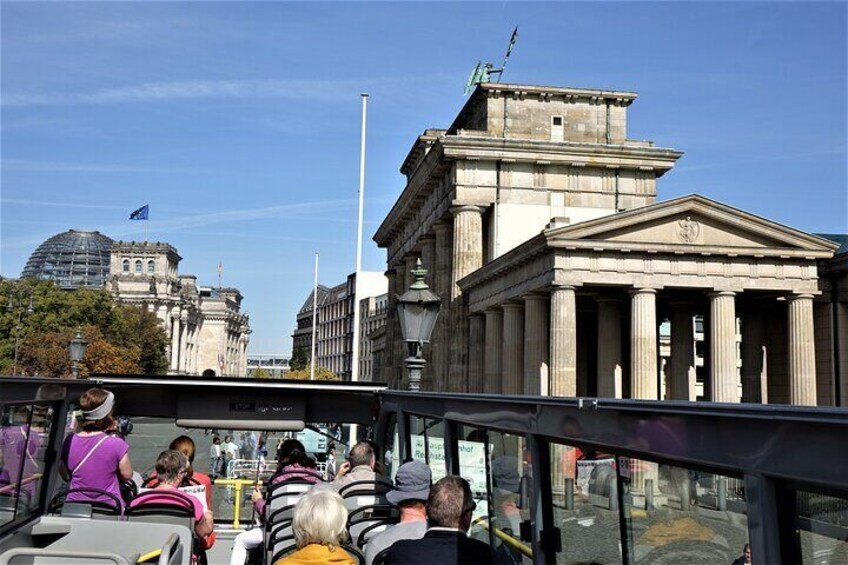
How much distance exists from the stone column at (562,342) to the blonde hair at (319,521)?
34533mm

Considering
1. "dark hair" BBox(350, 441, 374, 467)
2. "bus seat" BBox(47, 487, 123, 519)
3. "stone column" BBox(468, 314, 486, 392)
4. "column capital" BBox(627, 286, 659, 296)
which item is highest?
"column capital" BBox(627, 286, 659, 296)

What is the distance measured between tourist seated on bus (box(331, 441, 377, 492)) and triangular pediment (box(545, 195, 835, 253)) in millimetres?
30430

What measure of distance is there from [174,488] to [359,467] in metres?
1.58

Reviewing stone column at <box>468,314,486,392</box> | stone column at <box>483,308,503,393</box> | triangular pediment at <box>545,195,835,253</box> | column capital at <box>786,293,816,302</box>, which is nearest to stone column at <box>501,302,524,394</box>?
stone column at <box>483,308,503,393</box>

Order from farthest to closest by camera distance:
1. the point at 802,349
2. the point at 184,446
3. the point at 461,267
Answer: the point at 461,267 < the point at 802,349 < the point at 184,446

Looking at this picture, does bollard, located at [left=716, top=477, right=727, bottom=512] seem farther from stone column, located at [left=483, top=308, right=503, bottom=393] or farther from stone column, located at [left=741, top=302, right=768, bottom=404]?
stone column, located at [left=483, top=308, right=503, bottom=393]

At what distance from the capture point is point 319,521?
5121mm

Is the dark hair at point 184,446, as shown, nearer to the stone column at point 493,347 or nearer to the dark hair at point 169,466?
the dark hair at point 169,466

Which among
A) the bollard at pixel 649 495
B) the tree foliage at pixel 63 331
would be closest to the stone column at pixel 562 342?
the bollard at pixel 649 495

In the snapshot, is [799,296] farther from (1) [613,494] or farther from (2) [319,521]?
(2) [319,521]

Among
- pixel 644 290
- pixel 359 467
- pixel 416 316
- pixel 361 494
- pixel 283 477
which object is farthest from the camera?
pixel 644 290

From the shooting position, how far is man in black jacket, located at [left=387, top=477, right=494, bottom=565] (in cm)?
491

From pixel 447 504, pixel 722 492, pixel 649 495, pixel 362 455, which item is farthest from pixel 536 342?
pixel 722 492

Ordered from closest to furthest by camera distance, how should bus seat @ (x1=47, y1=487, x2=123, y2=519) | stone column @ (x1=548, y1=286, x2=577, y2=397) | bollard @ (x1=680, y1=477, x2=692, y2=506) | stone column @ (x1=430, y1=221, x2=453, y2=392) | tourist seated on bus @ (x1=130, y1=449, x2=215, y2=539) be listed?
bollard @ (x1=680, y1=477, x2=692, y2=506) < tourist seated on bus @ (x1=130, y1=449, x2=215, y2=539) < bus seat @ (x1=47, y1=487, x2=123, y2=519) < stone column @ (x1=548, y1=286, x2=577, y2=397) < stone column @ (x1=430, y1=221, x2=453, y2=392)
